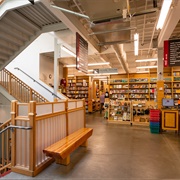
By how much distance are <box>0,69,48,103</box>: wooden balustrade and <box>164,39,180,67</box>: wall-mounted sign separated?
5.29 m

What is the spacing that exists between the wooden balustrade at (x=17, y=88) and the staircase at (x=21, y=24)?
1.30 metres

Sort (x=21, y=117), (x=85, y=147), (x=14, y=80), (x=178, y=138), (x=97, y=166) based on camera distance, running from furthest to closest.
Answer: (x=14, y=80) → (x=178, y=138) → (x=85, y=147) → (x=97, y=166) → (x=21, y=117)

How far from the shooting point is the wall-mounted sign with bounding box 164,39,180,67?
4.98 meters

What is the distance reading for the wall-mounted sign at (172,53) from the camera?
498cm

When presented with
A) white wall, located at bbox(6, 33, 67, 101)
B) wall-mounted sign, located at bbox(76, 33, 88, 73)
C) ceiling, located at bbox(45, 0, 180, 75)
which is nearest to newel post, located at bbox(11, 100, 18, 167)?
wall-mounted sign, located at bbox(76, 33, 88, 73)

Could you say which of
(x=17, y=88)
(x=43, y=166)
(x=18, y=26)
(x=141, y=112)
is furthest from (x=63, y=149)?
(x=141, y=112)

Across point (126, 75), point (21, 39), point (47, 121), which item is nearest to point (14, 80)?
point (21, 39)

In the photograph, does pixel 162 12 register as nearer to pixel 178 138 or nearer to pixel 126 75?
pixel 178 138

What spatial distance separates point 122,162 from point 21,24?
15.7 feet

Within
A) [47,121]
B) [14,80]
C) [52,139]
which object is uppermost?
[14,80]

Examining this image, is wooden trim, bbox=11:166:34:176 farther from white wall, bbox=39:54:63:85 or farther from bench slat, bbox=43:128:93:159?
white wall, bbox=39:54:63:85

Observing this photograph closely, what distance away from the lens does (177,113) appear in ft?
18.7

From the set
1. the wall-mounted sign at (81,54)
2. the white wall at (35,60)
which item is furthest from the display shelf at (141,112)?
the white wall at (35,60)

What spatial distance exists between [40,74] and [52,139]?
562cm
